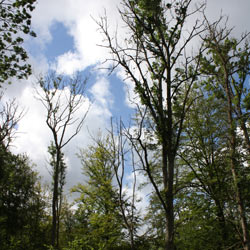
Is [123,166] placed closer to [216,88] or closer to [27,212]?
[216,88]

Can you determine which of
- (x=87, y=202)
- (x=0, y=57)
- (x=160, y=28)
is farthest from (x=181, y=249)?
(x=0, y=57)

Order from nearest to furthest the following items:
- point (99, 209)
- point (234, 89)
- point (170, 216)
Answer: point (170, 216)
point (234, 89)
point (99, 209)

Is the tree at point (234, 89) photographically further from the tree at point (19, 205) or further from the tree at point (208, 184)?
the tree at point (19, 205)

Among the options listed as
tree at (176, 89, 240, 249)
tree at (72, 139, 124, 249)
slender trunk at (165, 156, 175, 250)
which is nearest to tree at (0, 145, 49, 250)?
tree at (72, 139, 124, 249)

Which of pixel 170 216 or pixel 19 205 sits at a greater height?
pixel 19 205

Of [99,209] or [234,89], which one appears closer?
[234,89]

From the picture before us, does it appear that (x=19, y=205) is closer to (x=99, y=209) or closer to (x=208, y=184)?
(x=99, y=209)

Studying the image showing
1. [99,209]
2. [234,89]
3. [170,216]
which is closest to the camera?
[170,216]

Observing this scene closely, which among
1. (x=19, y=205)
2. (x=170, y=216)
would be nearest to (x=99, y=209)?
(x=19, y=205)

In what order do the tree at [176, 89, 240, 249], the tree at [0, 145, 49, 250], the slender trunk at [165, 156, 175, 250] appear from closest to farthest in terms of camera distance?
the slender trunk at [165, 156, 175, 250]
the tree at [176, 89, 240, 249]
the tree at [0, 145, 49, 250]

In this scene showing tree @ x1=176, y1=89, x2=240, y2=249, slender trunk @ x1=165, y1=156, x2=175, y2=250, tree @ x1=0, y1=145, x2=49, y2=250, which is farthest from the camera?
tree @ x1=0, y1=145, x2=49, y2=250

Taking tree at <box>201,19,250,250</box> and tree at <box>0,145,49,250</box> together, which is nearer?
tree at <box>201,19,250,250</box>

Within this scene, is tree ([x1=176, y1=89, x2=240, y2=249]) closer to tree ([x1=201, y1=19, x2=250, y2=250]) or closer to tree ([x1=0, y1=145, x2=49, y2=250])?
tree ([x1=201, y1=19, x2=250, y2=250])

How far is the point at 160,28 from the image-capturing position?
5.29 meters
